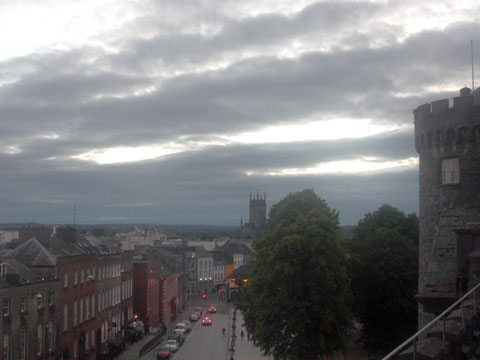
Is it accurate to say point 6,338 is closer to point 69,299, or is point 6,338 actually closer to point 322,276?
point 69,299

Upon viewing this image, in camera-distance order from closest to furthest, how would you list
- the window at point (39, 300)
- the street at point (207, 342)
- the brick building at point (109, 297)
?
1. the window at point (39, 300)
2. the brick building at point (109, 297)
3. the street at point (207, 342)

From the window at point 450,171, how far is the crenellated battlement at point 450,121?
0.90 meters

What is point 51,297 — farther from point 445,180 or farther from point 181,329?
point 181,329

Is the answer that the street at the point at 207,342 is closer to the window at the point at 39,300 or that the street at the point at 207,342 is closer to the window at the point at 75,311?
the window at the point at 75,311

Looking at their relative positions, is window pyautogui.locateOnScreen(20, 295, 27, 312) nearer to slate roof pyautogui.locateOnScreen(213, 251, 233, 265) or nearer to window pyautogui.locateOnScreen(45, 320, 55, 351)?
window pyautogui.locateOnScreen(45, 320, 55, 351)

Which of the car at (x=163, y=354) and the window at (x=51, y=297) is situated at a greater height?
the window at (x=51, y=297)

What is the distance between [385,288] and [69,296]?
25724mm

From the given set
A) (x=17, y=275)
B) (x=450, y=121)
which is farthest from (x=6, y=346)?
(x=450, y=121)

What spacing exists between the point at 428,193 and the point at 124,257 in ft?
148

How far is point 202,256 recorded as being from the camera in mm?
143375

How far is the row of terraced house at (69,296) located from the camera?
123 feet

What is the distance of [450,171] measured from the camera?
2730 centimetres

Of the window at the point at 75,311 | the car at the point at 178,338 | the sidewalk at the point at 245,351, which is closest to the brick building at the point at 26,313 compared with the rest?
the window at the point at 75,311

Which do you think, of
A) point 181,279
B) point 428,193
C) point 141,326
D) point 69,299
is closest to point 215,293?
point 181,279
